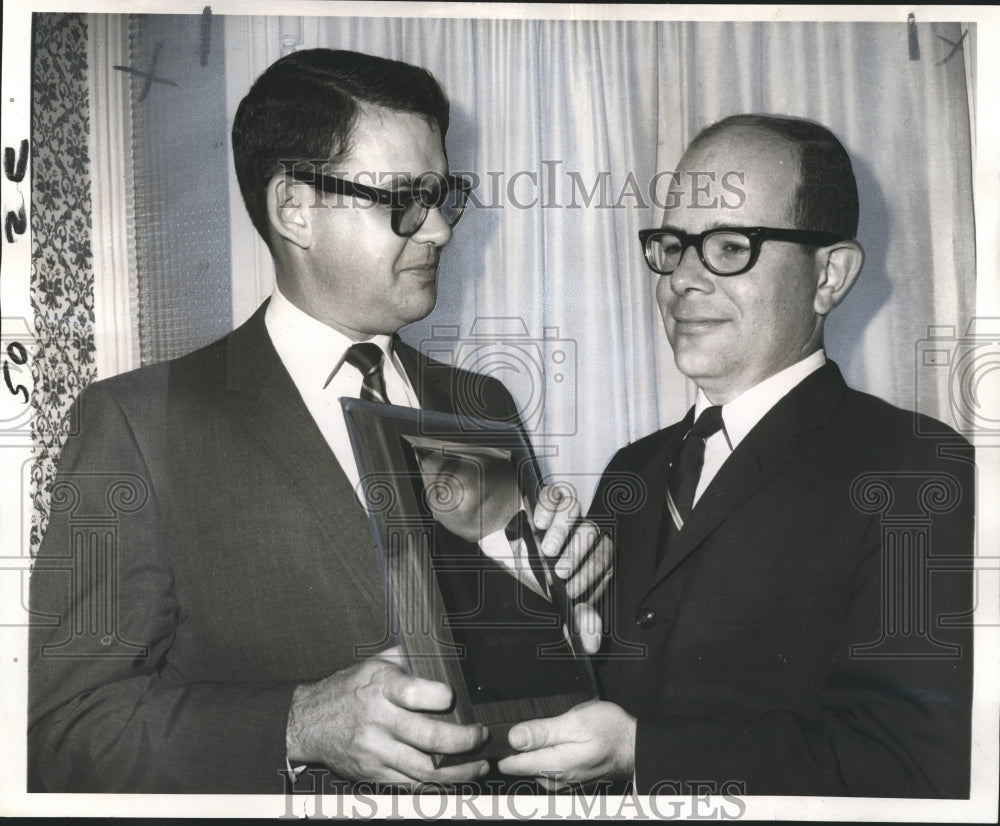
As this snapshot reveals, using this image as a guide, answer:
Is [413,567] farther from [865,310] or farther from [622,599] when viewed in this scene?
[865,310]

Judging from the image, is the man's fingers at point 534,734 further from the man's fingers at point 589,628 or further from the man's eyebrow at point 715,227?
the man's eyebrow at point 715,227

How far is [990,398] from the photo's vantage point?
2383 millimetres

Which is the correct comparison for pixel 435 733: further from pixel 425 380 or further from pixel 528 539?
pixel 425 380

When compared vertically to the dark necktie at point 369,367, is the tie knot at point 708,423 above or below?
below

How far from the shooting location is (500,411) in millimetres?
2348

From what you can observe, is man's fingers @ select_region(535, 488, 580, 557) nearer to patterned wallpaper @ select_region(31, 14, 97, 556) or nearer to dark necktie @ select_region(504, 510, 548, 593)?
dark necktie @ select_region(504, 510, 548, 593)

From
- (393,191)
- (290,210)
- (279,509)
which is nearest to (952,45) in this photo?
(393,191)

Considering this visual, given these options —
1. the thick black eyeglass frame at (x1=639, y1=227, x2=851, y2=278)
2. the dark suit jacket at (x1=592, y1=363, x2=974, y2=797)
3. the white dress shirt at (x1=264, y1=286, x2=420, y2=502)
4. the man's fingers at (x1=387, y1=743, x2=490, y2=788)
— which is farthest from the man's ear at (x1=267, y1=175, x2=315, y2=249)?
the man's fingers at (x1=387, y1=743, x2=490, y2=788)

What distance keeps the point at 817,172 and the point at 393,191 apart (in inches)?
35.9

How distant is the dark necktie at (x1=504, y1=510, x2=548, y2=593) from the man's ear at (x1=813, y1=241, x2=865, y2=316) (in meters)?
0.78

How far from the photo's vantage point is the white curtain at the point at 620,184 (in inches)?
92.5

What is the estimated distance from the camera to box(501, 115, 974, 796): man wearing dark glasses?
7.39ft

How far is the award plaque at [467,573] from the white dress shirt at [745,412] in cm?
39
